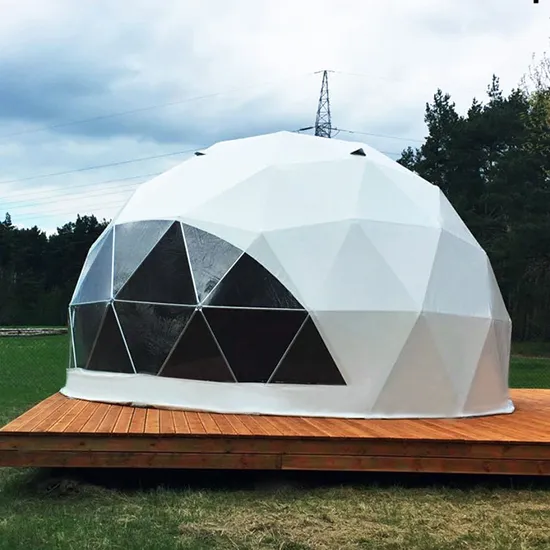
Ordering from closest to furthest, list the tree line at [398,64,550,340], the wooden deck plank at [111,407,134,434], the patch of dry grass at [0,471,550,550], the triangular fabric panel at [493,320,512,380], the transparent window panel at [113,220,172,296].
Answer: the patch of dry grass at [0,471,550,550], the wooden deck plank at [111,407,134,434], the transparent window panel at [113,220,172,296], the triangular fabric panel at [493,320,512,380], the tree line at [398,64,550,340]

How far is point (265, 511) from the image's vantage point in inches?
246

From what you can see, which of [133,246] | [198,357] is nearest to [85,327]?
[133,246]

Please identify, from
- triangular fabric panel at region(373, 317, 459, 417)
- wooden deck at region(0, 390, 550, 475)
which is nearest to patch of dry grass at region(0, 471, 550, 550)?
wooden deck at region(0, 390, 550, 475)

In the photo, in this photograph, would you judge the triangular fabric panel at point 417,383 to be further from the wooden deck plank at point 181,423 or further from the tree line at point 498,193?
the tree line at point 498,193

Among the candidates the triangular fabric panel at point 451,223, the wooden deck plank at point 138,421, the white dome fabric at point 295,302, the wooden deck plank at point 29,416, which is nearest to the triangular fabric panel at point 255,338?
the white dome fabric at point 295,302

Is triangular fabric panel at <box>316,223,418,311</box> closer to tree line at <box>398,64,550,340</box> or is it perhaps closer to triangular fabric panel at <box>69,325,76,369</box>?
triangular fabric panel at <box>69,325,76,369</box>

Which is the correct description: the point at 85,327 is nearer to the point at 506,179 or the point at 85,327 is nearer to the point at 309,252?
the point at 309,252

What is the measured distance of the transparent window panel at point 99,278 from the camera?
941 centimetres

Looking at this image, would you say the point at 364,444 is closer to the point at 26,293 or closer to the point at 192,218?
the point at 192,218

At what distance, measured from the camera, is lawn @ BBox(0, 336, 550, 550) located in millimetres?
5445

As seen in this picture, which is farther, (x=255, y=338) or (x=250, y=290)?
(x=250, y=290)

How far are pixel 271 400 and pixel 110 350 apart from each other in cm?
218

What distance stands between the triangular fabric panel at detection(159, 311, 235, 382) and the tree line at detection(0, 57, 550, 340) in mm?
16920

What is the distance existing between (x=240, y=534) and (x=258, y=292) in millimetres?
3389
